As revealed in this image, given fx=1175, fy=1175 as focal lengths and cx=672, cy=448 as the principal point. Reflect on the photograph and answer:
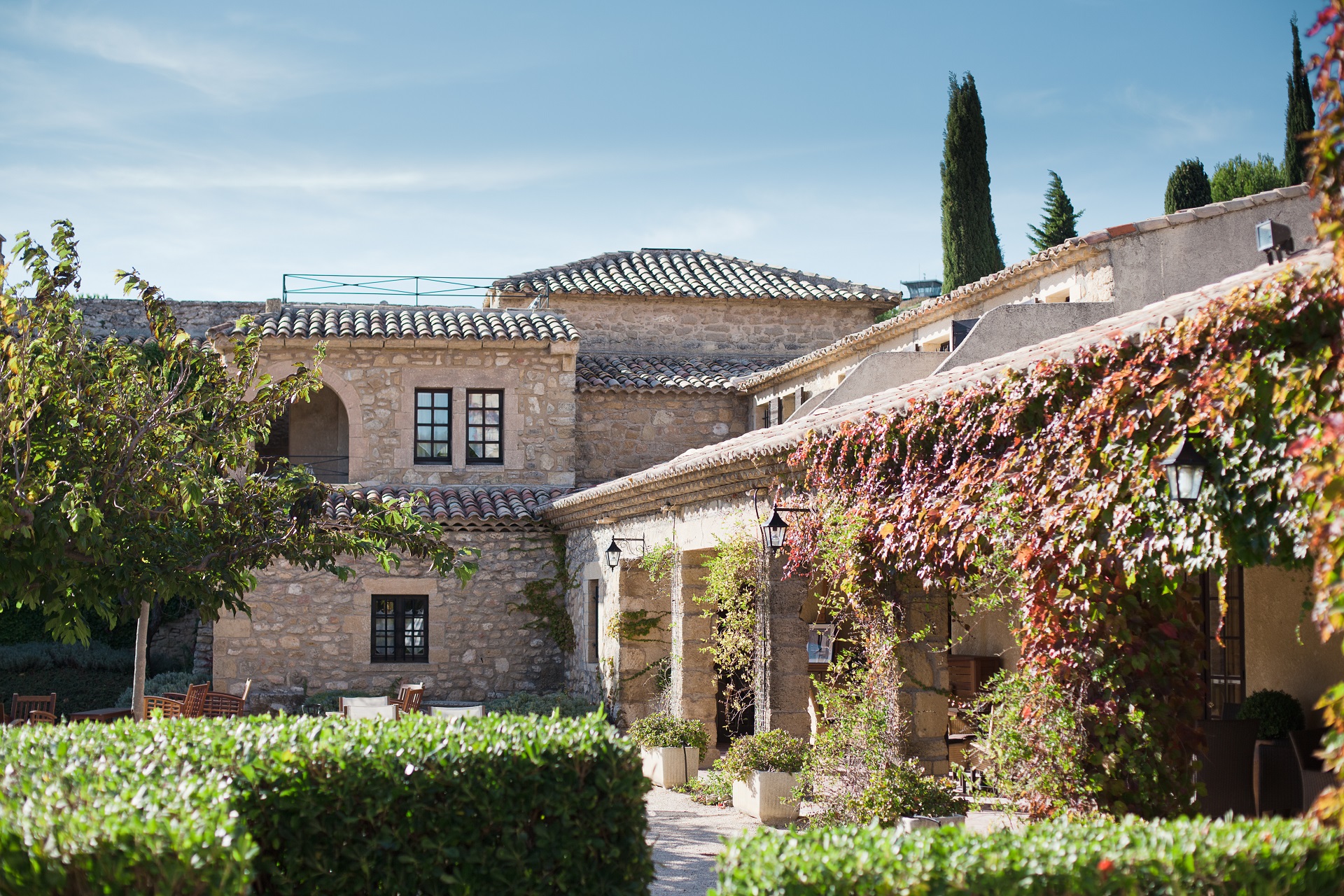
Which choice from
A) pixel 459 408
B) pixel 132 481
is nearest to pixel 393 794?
pixel 132 481

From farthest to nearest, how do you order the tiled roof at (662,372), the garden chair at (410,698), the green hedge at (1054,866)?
1. the tiled roof at (662,372)
2. the garden chair at (410,698)
3. the green hedge at (1054,866)

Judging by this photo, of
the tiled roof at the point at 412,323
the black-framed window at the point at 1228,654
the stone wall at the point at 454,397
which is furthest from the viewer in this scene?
the stone wall at the point at 454,397

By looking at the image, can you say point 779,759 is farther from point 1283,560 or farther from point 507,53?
point 507,53

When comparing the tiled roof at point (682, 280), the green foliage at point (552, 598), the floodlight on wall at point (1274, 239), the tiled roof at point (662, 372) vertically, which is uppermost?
the tiled roof at point (682, 280)

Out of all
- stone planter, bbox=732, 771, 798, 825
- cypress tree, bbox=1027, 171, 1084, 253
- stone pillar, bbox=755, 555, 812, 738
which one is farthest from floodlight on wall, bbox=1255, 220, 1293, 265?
cypress tree, bbox=1027, 171, 1084, 253

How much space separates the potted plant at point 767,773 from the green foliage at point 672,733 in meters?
1.66

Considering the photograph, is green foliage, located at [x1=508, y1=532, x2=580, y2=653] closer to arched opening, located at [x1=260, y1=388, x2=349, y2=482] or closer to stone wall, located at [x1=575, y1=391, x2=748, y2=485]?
stone wall, located at [x1=575, y1=391, x2=748, y2=485]

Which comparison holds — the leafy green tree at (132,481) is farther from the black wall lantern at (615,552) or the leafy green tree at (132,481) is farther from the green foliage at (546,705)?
the green foliage at (546,705)

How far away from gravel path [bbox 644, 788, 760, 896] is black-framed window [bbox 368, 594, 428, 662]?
24.0 ft

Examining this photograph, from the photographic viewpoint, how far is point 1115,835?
12.9 ft

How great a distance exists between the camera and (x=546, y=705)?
617 inches

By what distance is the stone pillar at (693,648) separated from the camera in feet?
39.6

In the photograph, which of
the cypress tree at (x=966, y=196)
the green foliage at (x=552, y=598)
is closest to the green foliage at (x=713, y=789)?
the green foliage at (x=552, y=598)

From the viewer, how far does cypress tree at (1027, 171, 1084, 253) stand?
28.7 metres
